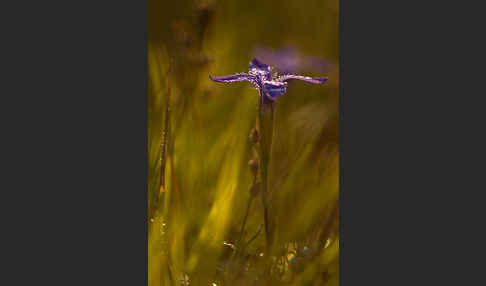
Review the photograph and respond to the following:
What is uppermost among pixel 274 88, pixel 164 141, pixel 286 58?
pixel 286 58

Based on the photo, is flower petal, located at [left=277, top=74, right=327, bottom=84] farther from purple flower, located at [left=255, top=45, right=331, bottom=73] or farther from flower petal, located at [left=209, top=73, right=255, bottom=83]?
flower petal, located at [left=209, top=73, right=255, bottom=83]

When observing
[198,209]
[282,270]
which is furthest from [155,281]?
[282,270]

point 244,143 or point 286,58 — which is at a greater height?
point 286,58

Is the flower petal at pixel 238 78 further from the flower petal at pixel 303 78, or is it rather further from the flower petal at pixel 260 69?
the flower petal at pixel 303 78

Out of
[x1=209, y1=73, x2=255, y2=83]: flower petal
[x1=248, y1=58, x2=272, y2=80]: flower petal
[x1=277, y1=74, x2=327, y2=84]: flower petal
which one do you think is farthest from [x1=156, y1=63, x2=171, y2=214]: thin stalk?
[x1=277, y1=74, x2=327, y2=84]: flower petal

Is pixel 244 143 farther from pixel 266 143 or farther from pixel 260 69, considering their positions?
pixel 260 69

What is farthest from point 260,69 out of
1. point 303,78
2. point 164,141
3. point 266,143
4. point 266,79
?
point 164,141

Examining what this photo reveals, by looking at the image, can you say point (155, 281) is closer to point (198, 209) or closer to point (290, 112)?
point (198, 209)
